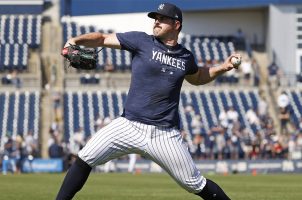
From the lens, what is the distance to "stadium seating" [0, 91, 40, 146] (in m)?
36.6

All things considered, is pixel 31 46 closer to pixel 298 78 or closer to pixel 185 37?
pixel 185 37

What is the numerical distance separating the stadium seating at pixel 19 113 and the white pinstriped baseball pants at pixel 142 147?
87.0 feet

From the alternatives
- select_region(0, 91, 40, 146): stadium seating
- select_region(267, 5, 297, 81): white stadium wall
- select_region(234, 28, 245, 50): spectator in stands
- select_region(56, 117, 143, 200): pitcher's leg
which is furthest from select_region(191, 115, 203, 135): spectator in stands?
select_region(56, 117, 143, 200): pitcher's leg

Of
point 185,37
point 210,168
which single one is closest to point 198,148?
point 210,168

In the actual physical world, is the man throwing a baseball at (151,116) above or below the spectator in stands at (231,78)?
above

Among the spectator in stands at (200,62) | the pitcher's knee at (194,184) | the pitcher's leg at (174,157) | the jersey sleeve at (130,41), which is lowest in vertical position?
the spectator in stands at (200,62)

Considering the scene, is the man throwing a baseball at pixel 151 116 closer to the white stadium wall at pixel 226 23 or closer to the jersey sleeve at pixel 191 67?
the jersey sleeve at pixel 191 67

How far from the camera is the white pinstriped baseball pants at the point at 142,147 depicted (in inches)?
363

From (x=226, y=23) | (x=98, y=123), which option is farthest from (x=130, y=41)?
(x=226, y=23)

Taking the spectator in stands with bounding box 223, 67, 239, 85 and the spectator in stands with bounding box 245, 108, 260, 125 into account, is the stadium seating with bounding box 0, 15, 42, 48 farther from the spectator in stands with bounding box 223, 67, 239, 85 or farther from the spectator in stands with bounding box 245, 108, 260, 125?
the spectator in stands with bounding box 245, 108, 260, 125

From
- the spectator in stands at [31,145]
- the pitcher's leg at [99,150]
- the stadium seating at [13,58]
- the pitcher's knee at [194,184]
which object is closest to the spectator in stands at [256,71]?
the stadium seating at [13,58]

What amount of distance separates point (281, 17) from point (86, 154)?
1393 inches

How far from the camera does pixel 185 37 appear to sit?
44.1m

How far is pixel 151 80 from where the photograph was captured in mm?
9453
